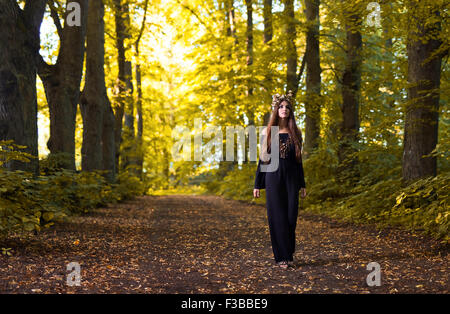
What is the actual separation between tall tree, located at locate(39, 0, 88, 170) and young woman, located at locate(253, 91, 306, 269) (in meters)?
7.32

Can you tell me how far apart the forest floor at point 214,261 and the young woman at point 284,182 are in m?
0.40

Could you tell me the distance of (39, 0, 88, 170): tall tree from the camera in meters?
Answer: 12.8

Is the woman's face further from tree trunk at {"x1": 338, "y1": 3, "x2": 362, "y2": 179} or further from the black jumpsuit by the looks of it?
tree trunk at {"x1": 338, "y1": 3, "x2": 362, "y2": 179}

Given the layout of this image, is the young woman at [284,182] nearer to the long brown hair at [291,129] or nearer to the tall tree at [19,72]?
the long brown hair at [291,129]

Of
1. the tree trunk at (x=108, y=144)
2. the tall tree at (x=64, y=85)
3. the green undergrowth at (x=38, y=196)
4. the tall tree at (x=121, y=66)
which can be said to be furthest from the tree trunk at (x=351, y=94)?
the tall tree at (x=121, y=66)

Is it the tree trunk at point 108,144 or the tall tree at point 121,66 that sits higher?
the tall tree at point 121,66

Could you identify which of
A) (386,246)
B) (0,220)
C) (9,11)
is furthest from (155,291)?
(9,11)

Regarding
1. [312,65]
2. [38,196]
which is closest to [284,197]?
[38,196]

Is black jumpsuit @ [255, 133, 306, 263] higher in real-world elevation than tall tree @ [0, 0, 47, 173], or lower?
lower

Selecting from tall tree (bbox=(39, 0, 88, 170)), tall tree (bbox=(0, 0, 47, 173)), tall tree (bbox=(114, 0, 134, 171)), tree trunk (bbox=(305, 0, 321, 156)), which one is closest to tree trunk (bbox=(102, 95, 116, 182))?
tall tree (bbox=(114, 0, 134, 171))

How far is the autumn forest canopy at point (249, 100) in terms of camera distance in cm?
887

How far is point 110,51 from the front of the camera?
80.4 ft

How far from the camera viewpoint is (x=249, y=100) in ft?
68.0

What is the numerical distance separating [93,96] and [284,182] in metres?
11.2
